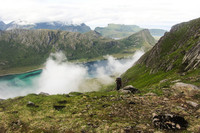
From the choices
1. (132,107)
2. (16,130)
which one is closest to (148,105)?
(132,107)

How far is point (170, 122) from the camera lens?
18.4 meters

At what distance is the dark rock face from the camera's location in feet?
58.9

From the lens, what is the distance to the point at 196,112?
21.8m

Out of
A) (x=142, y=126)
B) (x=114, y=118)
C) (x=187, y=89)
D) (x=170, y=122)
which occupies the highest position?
(x=187, y=89)

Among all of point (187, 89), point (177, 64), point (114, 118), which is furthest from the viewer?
point (177, 64)

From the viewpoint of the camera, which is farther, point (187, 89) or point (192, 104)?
point (187, 89)

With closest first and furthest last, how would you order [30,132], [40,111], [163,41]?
[30,132]
[40,111]
[163,41]

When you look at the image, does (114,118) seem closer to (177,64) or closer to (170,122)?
(170,122)

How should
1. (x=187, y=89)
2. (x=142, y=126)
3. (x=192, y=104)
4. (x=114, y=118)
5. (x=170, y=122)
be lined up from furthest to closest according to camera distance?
1. (x=187, y=89)
2. (x=114, y=118)
3. (x=192, y=104)
4. (x=142, y=126)
5. (x=170, y=122)

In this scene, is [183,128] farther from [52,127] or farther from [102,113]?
[52,127]

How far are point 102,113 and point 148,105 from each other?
1054cm

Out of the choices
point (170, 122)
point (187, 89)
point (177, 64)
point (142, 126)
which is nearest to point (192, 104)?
point (187, 89)

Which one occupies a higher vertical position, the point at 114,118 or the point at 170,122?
the point at 170,122

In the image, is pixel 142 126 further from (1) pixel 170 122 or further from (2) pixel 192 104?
(2) pixel 192 104
